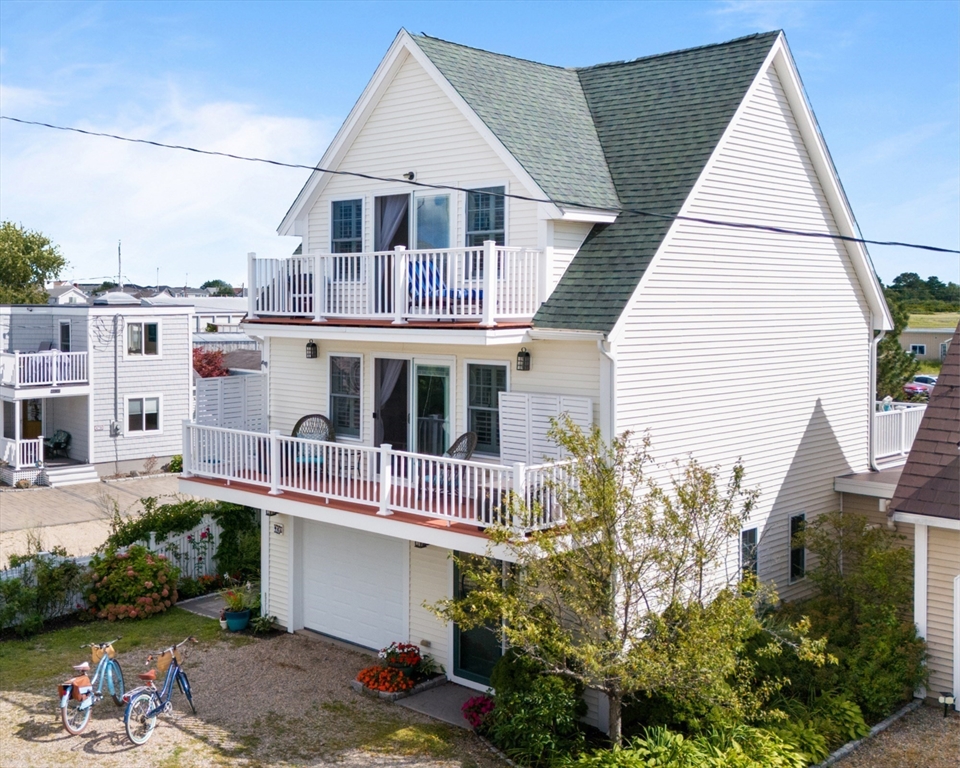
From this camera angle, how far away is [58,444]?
1427 inches

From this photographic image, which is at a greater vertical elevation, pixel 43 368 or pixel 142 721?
pixel 43 368

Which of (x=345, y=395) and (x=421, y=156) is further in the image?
(x=345, y=395)

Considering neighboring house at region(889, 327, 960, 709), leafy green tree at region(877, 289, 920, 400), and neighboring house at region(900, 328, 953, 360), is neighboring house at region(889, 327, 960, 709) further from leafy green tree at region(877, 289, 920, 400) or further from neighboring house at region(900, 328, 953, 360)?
neighboring house at region(900, 328, 953, 360)

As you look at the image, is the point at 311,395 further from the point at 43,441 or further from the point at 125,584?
the point at 43,441

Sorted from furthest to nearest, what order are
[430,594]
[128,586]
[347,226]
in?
[128,586], [347,226], [430,594]

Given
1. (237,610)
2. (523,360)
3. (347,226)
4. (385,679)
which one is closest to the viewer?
(523,360)

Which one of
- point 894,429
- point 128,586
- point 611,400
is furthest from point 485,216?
point 894,429

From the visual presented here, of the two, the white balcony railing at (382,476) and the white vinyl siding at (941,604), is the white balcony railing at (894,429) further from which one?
the white balcony railing at (382,476)

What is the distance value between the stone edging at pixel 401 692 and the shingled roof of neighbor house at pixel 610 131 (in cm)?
602

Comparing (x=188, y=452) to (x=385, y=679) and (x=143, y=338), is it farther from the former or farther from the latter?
(x=143, y=338)

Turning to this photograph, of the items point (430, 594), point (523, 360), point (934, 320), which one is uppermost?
point (934, 320)

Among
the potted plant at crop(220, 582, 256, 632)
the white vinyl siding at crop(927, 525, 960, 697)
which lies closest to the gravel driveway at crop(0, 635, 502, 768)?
the potted plant at crop(220, 582, 256, 632)

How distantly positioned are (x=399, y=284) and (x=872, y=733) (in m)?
9.32

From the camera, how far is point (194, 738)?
45.6 ft
